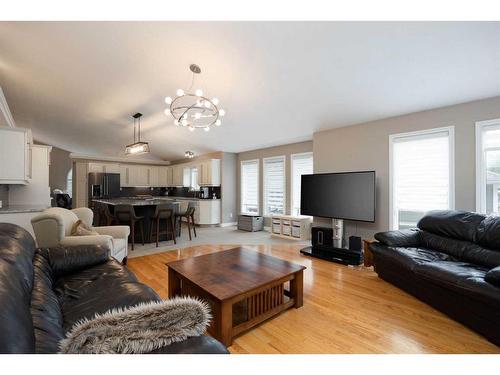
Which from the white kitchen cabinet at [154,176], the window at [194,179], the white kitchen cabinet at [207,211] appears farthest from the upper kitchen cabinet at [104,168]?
the white kitchen cabinet at [207,211]

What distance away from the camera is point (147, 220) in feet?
16.6

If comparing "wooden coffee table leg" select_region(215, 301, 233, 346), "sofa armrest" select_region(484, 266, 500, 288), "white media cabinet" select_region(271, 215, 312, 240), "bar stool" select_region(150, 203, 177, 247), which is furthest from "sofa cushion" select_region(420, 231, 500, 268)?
"bar stool" select_region(150, 203, 177, 247)

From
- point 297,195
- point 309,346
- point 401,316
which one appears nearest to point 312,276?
point 401,316

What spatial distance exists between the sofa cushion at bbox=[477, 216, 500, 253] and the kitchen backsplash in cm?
607

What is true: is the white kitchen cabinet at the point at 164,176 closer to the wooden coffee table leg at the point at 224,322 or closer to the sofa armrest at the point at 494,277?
the wooden coffee table leg at the point at 224,322

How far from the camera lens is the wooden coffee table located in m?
1.77

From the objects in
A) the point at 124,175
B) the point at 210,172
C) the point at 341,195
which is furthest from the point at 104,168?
the point at 341,195

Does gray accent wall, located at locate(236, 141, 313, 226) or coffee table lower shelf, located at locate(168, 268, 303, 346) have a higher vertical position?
gray accent wall, located at locate(236, 141, 313, 226)

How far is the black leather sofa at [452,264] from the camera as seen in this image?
182 centimetres

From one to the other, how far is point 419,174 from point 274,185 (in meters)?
3.48

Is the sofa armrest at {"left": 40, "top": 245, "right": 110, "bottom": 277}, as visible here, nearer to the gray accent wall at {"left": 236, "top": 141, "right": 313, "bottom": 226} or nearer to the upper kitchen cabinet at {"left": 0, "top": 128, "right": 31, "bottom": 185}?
the upper kitchen cabinet at {"left": 0, "top": 128, "right": 31, "bottom": 185}

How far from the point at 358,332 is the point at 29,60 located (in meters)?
5.38

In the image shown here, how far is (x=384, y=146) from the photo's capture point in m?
3.85
